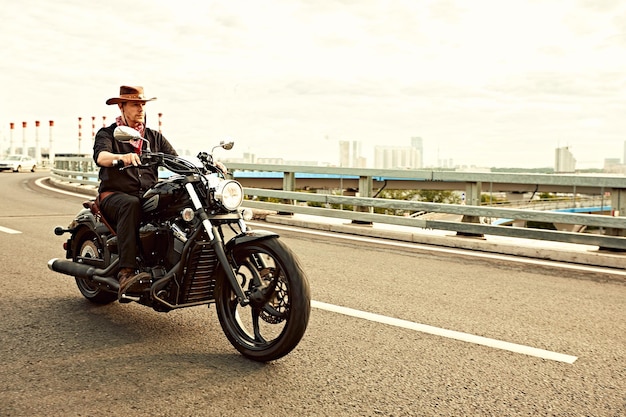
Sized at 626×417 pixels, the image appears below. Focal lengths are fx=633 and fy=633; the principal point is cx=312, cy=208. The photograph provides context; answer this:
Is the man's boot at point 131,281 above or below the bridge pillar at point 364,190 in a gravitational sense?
below

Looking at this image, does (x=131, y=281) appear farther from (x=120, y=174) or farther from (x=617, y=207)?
(x=617, y=207)

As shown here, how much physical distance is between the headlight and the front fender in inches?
7.4

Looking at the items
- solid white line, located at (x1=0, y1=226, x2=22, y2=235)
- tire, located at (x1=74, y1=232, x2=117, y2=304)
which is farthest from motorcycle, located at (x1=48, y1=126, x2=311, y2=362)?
solid white line, located at (x1=0, y1=226, x2=22, y2=235)

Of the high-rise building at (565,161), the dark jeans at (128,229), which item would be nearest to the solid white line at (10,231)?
the dark jeans at (128,229)

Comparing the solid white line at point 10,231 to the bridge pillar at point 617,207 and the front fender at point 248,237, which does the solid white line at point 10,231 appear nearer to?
the front fender at point 248,237

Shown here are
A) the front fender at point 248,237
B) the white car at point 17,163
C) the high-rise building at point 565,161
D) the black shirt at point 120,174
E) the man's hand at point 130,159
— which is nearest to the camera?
the front fender at point 248,237

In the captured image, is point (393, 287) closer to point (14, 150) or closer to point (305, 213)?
point (305, 213)

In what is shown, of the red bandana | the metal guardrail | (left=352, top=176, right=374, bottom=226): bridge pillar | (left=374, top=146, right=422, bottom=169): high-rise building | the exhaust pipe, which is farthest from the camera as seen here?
(left=374, top=146, right=422, bottom=169): high-rise building

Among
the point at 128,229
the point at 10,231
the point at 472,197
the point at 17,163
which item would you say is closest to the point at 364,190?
the point at 472,197

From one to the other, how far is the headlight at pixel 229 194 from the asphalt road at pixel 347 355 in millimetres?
958

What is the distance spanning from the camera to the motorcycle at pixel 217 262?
12.3 ft

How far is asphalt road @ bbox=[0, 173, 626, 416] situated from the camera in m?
3.25

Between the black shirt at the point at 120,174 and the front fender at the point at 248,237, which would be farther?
the black shirt at the point at 120,174

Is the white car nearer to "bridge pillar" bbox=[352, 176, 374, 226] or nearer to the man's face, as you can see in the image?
"bridge pillar" bbox=[352, 176, 374, 226]
